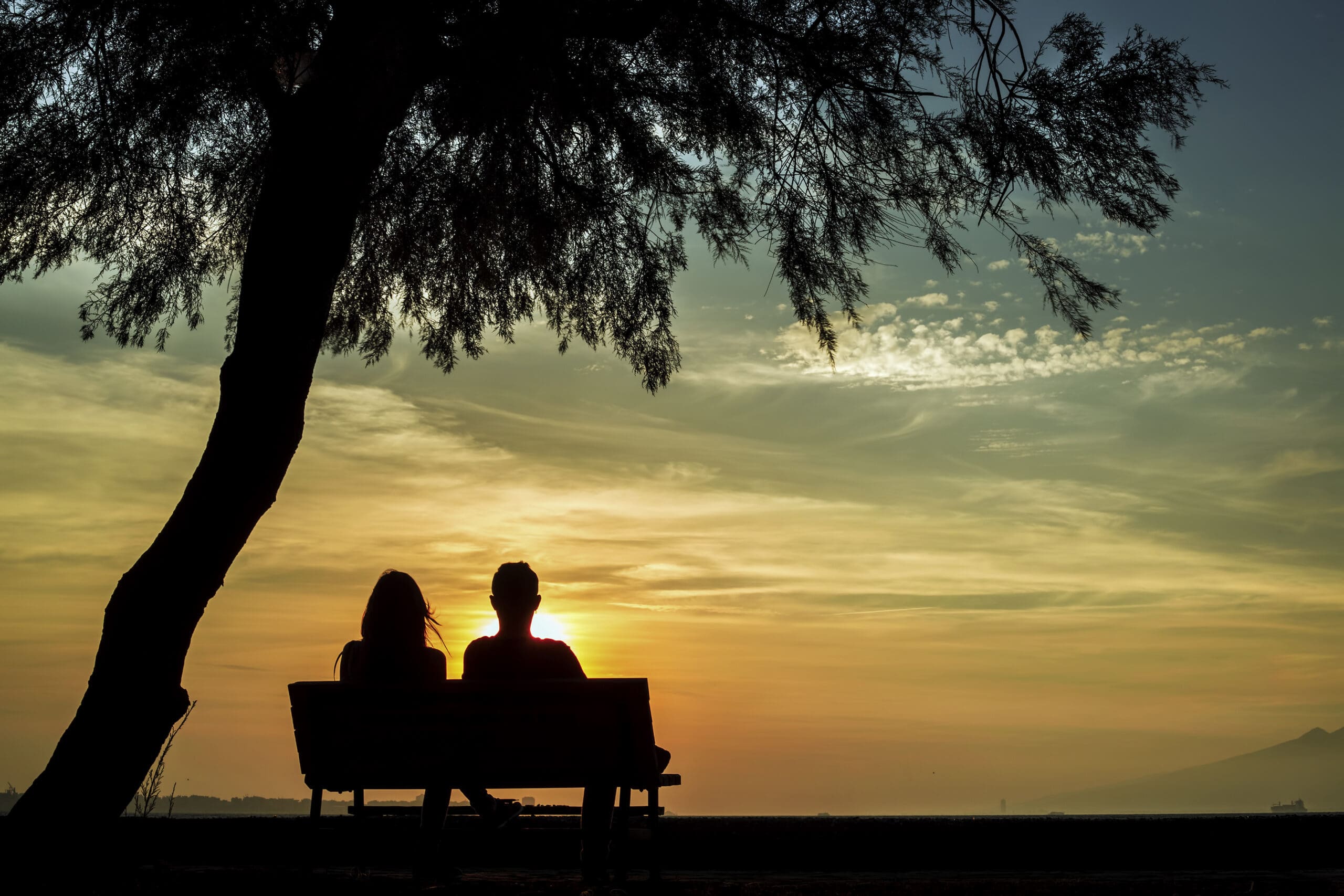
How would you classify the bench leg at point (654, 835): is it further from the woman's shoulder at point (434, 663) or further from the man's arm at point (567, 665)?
the woman's shoulder at point (434, 663)

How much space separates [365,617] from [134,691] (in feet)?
3.78

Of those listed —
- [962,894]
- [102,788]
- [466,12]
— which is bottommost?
[962,894]

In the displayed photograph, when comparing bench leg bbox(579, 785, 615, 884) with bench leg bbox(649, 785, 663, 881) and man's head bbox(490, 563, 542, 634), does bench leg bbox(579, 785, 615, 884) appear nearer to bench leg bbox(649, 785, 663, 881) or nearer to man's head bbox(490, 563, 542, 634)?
bench leg bbox(649, 785, 663, 881)

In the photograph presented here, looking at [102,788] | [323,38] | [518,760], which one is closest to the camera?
[518,760]

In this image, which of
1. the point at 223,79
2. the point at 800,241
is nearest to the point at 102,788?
the point at 223,79

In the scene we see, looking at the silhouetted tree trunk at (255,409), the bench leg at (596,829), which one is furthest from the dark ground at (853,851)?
the silhouetted tree trunk at (255,409)

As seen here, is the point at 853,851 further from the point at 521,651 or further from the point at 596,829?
the point at 521,651

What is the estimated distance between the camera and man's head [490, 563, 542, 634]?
5.01 m

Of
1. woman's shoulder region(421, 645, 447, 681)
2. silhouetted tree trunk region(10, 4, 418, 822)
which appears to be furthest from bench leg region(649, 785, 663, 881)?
silhouetted tree trunk region(10, 4, 418, 822)

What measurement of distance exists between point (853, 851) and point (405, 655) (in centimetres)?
311

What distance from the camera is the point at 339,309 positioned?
360 inches

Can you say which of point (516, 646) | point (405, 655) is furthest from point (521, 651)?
point (405, 655)

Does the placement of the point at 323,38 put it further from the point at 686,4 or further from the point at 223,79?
the point at 686,4

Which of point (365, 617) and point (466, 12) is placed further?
point (466, 12)
